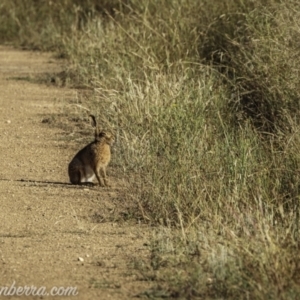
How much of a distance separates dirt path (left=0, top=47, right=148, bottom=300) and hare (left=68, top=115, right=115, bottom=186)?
12cm

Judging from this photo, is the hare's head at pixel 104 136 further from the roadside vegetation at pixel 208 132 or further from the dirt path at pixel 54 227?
the dirt path at pixel 54 227

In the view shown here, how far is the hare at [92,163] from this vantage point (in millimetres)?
9219

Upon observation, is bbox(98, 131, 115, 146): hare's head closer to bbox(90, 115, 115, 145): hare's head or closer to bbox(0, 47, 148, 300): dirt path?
bbox(90, 115, 115, 145): hare's head

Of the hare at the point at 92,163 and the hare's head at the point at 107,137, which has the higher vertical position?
the hare's head at the point at 107,137

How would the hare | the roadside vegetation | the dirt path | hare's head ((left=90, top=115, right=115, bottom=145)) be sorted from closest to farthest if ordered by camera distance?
the roadside vegetation → the dirt path → the hare → hare's head ((left=90, top=115, right=115, bottom=145))

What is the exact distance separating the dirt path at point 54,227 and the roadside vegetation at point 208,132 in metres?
0.21

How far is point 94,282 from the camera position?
6.47 meters

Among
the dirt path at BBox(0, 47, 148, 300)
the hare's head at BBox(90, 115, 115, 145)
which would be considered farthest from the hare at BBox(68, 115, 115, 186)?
the dirt path at BBox(0, 47, 148, 300)

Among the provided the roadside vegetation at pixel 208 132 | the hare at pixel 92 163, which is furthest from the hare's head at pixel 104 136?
the roadside vegetation at pixel 208 132

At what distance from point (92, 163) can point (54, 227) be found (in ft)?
4.81

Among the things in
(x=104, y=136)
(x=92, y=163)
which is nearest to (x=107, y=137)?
(x=104, y=136)

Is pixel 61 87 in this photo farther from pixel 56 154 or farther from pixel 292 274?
pixel 292 274

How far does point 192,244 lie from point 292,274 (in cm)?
91

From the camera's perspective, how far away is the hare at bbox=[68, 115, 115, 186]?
9219 mm
